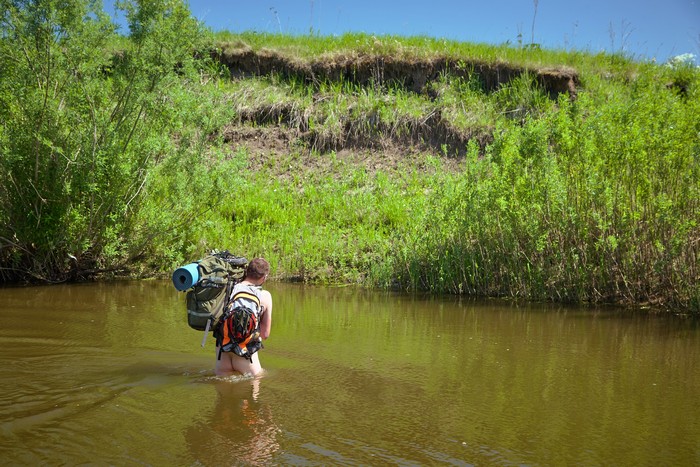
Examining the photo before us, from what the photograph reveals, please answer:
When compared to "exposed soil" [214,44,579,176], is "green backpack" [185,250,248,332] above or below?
below

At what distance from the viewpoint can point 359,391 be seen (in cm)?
662

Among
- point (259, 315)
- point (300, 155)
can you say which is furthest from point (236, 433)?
point (300, 155)

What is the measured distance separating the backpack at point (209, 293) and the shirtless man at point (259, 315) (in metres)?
0.20

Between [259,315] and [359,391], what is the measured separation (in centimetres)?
123

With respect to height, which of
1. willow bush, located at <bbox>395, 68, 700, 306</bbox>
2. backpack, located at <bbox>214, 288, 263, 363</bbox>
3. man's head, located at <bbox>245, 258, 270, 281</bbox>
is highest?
willow bush, located at <bbox>395, 68, 700, 306</bbox>

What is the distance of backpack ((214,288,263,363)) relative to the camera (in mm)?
6684

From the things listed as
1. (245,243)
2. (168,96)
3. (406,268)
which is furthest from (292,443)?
(245,243)

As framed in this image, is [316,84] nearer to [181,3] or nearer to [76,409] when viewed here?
[181,3]

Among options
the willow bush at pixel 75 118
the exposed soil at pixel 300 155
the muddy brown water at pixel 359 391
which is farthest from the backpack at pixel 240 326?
the exposed soil at pixel 300 155

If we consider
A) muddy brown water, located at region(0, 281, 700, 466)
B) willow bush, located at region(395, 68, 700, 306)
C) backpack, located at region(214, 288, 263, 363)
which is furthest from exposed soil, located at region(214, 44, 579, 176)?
backpack, located at region(214, 288, 263, 363)

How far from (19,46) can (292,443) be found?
10.6 meters

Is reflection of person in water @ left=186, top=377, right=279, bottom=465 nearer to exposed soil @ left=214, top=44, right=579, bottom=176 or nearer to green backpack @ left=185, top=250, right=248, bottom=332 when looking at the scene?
green backpack @ left=185, top=250, right=248, bottom=332

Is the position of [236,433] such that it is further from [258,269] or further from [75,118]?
[75,118]

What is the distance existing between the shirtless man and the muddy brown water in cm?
13
